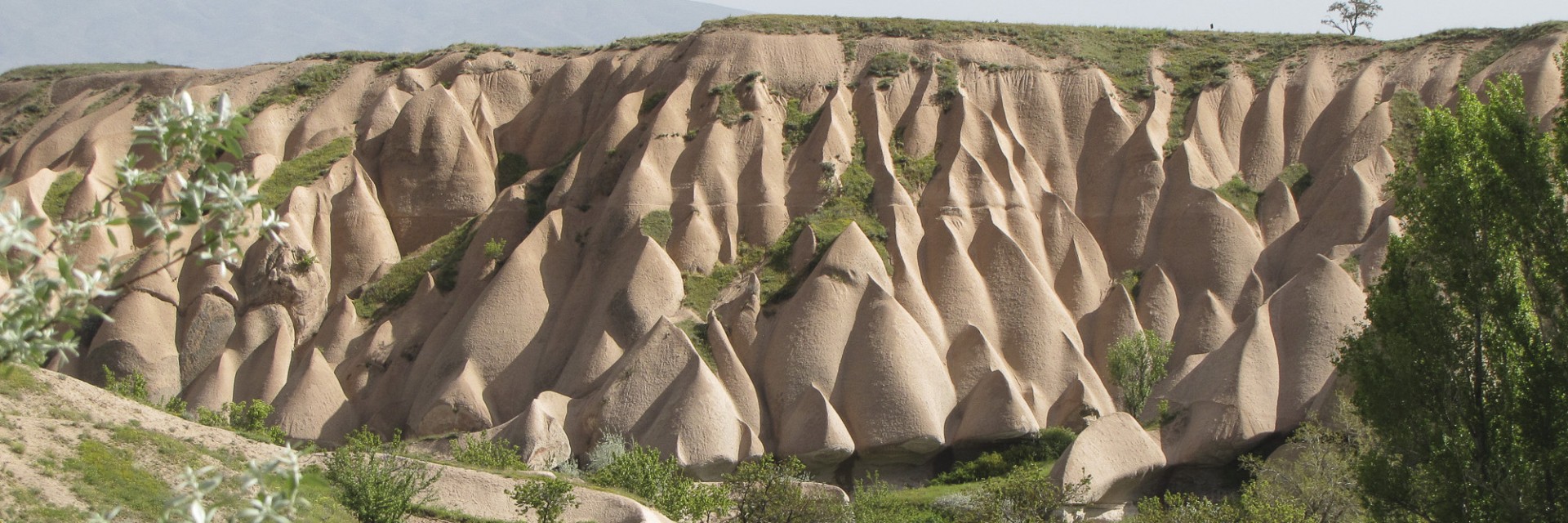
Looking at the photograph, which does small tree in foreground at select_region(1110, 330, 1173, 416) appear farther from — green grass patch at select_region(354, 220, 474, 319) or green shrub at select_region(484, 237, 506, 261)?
green grass patch at select_region(354, 220, 474, 319)

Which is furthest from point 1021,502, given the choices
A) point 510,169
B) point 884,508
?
point 510,169

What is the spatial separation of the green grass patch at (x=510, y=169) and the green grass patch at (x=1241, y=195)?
24.7 metres

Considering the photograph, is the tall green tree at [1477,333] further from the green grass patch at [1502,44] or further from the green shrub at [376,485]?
the green grass patch at [1502,44]

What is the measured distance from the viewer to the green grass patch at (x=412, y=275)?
4850 cm

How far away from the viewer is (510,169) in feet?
181

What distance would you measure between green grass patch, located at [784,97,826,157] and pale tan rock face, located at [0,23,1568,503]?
0.62ft

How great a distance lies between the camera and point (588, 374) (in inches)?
1671

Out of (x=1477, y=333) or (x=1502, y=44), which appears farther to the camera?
(x=1502, y=44)

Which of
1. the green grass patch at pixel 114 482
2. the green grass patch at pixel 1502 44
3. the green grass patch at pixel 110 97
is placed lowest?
the green grass patch at pixel 114 482

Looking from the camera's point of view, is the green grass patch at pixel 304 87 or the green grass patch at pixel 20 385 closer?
the green grass patch at pixel 20 385

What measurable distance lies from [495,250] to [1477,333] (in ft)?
110

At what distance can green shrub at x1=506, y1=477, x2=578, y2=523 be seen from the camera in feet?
86.5

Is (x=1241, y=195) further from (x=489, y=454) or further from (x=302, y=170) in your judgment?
(x=302, y=170)

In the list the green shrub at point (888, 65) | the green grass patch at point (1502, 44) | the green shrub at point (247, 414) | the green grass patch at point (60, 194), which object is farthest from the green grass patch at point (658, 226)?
the green grass patch at point (1502, 44)
